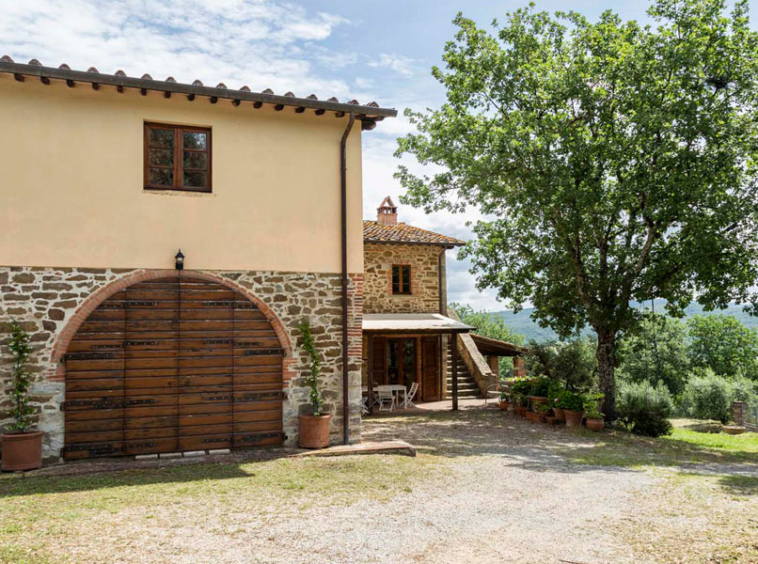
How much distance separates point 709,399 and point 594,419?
568 inches

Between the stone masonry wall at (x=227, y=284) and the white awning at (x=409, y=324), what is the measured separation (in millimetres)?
6835

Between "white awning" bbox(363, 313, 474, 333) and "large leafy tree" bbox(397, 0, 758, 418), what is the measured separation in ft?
6.13

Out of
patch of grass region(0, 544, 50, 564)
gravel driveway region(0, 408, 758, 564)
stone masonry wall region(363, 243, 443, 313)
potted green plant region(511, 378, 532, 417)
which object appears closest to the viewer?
patch of grass region(0, 544, 50, 564)

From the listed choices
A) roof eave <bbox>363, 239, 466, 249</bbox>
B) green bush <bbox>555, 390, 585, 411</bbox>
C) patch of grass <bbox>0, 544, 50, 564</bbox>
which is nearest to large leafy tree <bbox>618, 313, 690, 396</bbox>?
roof eave <bbox>363, 239, 466, 249</bbox>

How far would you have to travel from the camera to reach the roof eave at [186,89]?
27.7 ft

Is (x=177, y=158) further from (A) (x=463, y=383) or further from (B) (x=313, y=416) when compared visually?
(A) (x=463, y=383)

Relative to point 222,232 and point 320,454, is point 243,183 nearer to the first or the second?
point 222,232

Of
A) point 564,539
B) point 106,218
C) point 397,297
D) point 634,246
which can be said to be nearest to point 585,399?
point 634,246

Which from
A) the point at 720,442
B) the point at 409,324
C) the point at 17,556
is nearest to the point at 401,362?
the point at 409,324

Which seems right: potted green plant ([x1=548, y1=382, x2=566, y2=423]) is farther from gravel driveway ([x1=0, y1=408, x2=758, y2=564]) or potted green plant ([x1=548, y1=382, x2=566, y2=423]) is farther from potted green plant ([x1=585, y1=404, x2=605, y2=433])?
gravel driveway ([x1=0, y1=408, x2=758, y2=564])

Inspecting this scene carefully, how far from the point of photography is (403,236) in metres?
Answer: 20.3

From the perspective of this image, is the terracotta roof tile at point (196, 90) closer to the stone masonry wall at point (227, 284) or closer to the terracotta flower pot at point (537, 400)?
the stone masonry wall at point (227, 284)

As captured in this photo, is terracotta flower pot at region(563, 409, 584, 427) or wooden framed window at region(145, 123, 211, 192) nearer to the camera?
wooden framed window at region(145, 123, 211, 192)

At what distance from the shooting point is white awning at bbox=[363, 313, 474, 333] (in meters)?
17.6
